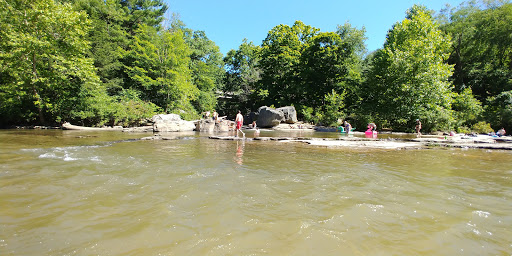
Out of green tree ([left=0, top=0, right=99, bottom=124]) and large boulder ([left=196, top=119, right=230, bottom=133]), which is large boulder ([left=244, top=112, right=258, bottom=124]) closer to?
large boulder ([left=196, top=119, right=230, bottom=133])

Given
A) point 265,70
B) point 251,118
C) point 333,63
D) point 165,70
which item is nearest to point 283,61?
point 265,70

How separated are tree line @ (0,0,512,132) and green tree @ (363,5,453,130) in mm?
100

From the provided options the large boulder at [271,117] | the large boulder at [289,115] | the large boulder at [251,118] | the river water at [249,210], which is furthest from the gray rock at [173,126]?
the river water at [249,210]

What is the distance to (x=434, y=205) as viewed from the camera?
350cm

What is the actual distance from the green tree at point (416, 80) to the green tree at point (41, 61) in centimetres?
2786

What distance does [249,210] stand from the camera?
3.19m

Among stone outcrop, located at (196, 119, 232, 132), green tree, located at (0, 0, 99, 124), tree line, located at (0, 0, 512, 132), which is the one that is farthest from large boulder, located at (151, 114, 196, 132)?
green tree, located at (0, 0, 99, 124)

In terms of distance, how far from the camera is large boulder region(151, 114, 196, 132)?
18.7 m

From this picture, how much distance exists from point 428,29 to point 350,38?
10391 mm

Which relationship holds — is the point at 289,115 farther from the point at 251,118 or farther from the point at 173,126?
the point at 173,126

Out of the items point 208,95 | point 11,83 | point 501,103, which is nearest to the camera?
point 11,83

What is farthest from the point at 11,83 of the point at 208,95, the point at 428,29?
the point at 428,29

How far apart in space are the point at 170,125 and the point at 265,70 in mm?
23980

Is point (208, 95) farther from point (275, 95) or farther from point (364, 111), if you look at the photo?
point (364, 111)
